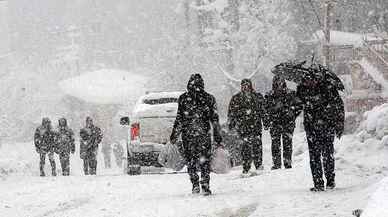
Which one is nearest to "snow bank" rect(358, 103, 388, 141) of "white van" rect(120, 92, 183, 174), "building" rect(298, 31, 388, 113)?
"white van" rect(120, 92, 183, 174)

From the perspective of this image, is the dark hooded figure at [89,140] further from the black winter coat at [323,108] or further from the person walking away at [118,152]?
the person walking away at [118,152]

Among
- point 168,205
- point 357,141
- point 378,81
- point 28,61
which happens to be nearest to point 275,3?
point 378,81

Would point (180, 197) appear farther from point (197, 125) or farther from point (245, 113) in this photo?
point (245, 113)

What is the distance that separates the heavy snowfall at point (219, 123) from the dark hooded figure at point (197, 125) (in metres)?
0.02

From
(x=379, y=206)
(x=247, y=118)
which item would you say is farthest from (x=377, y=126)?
(x=379, y=206)

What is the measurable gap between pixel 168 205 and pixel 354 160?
5.26 m

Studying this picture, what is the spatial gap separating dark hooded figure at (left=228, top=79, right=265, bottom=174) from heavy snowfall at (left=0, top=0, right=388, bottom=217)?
26mm

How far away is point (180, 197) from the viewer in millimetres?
10430

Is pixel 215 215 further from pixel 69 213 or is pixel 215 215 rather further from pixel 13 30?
pixel 13 30

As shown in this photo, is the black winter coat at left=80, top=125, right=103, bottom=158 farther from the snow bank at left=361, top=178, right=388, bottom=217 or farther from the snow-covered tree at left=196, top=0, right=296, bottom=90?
the snow-covered tree at left=196, top=0, right=296, bottom=90

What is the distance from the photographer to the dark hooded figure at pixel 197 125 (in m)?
10.1

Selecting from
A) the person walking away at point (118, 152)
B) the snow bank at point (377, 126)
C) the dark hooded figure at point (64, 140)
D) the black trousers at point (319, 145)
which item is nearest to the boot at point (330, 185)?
the black trousers at point (319, 145)

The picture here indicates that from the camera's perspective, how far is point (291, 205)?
8789 mm

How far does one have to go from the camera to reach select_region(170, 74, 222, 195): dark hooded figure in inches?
399
